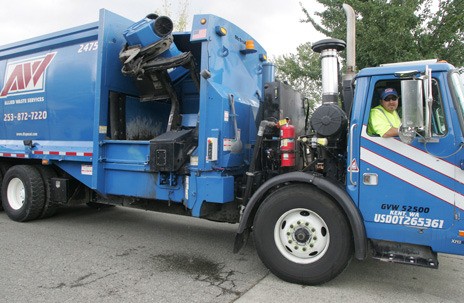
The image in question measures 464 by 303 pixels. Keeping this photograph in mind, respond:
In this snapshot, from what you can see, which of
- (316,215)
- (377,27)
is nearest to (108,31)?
(316,215)

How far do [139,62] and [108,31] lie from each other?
0.77 meters

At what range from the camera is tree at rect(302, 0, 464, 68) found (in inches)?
369

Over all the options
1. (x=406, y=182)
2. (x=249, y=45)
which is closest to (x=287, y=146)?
(x=406, y=182)

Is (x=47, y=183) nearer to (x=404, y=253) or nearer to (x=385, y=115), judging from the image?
(x=385, y=115)

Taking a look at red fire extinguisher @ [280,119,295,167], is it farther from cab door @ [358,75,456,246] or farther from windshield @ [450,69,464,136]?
windshield @ [450,69,464,136]

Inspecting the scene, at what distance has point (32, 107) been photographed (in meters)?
6.39

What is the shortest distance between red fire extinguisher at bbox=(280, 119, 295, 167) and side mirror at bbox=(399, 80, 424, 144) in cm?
131

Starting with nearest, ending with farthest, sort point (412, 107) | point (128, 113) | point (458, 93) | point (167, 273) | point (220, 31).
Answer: point (412, 107) → point (458, 93) → point (167, 273) → point (220, 31) → point (128, 113)

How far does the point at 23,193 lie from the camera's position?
6.51m

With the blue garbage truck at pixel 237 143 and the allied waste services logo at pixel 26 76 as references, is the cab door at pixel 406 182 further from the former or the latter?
the allied waste services logo at pixel 26 76

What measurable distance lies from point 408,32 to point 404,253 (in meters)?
7.69

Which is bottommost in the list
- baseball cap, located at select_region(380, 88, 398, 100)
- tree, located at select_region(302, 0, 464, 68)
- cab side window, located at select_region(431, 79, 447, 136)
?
cab side window, located at select_region(431, 79, 447, 136)

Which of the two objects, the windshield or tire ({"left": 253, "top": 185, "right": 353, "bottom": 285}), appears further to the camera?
tire ({"left": 253, "top": 185, "right": 353, "bottom": 285})

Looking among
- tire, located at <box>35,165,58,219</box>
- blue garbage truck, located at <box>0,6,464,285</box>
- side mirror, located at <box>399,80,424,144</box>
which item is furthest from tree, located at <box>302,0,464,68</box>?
tire, located at <box>35,165,58,219</box>
